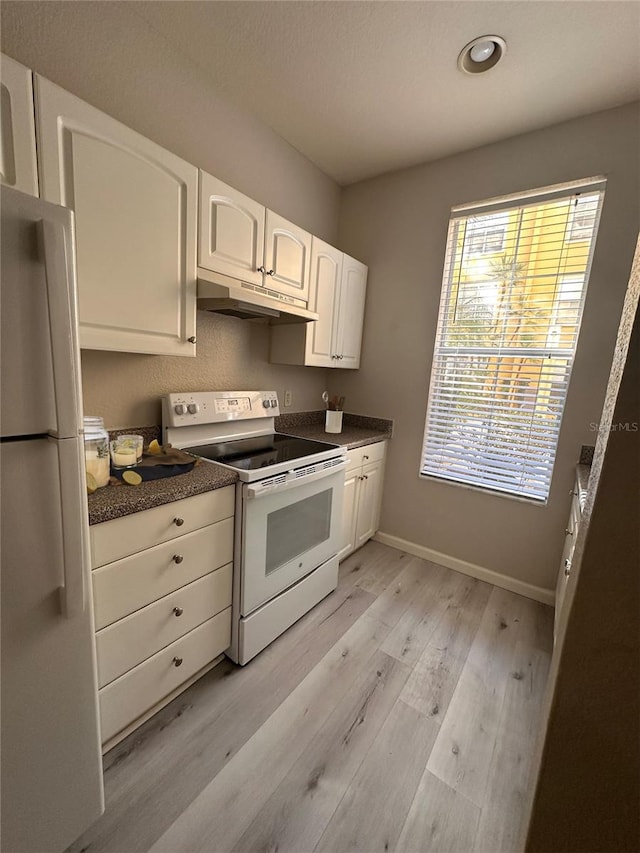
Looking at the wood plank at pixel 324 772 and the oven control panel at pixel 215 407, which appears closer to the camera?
the wood plank at pixel 324 772

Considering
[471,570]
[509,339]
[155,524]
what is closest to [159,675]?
[155,524]

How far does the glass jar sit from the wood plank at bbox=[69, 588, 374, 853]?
3.15ft

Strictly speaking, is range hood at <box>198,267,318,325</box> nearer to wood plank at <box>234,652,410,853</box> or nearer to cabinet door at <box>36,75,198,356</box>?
cabinet door at <box>36,75,198,356</box>

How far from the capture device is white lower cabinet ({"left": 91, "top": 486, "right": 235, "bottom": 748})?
1093 mm

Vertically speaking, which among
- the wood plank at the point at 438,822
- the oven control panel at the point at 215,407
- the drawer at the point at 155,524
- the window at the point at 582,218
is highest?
the window at the point at 582,218

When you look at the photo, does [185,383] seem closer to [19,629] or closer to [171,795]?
[19,629]

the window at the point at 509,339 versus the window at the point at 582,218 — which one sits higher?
the window at the point at 582,218

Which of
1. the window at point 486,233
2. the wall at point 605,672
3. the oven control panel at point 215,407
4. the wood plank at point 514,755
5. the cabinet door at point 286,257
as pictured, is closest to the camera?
the wall at point 605,672

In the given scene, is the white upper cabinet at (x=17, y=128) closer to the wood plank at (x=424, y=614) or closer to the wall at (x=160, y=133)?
the wall at (x=160, y=133)

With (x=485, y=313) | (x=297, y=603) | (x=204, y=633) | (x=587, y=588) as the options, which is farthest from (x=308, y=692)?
(x=485, y=313)

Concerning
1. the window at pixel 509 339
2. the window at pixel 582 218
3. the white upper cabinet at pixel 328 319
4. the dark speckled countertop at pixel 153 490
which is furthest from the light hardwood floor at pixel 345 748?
the window at pixel 582 218

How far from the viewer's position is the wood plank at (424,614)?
1.74 metres

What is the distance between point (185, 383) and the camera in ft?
6.14

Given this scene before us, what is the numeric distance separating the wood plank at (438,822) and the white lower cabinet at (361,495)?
118 centimetres
